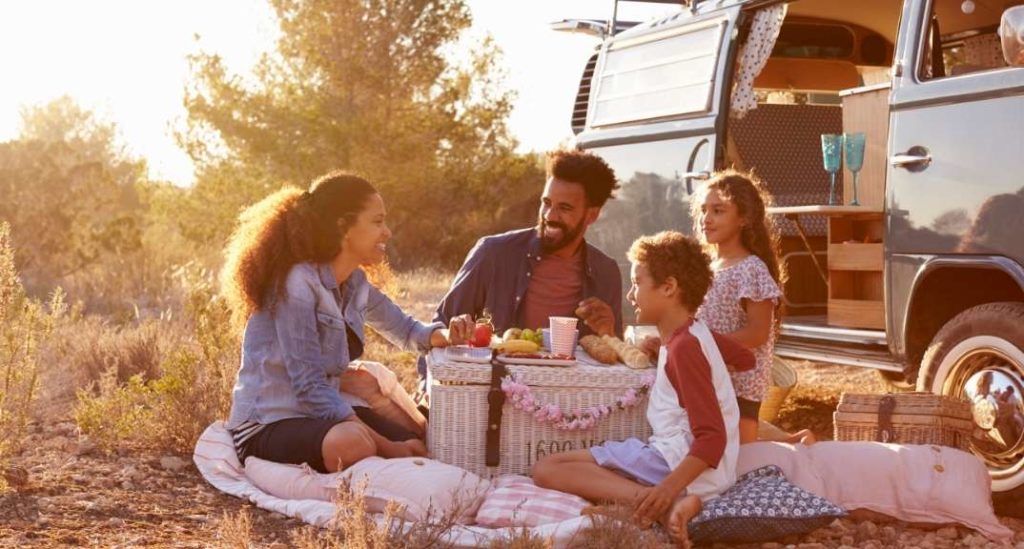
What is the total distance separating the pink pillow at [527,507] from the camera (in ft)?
15.6

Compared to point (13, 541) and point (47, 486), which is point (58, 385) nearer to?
point (47, 486)

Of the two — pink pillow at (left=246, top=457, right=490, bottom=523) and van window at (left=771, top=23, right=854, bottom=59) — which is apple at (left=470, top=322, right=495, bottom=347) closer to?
pink pillow at (left=246, top=457, right=490, bottom=523)

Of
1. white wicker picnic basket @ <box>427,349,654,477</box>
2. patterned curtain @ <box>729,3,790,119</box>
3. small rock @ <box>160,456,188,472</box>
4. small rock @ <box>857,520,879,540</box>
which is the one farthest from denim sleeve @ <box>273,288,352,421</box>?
patterned curtain @ <box>729,3,790,119</box>

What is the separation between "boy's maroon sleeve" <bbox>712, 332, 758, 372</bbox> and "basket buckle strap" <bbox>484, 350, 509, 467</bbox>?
0.80 meters

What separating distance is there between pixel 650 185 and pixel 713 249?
199 cm

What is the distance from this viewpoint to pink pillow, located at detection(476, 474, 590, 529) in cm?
475

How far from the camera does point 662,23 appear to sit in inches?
320

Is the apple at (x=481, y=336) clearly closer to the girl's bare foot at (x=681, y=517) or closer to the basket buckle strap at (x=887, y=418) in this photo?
the girl's bare foot at (x=681, y=517)

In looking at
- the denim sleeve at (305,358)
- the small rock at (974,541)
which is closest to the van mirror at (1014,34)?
Answer: the small rock at (974,541)

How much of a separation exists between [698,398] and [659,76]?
362 centimetres

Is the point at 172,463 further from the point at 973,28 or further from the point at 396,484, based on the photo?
the point at 973,28

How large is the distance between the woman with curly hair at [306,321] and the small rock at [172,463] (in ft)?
1.03

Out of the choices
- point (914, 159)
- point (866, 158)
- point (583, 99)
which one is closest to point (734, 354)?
point (914, 159)

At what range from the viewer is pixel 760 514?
15.5 ft
